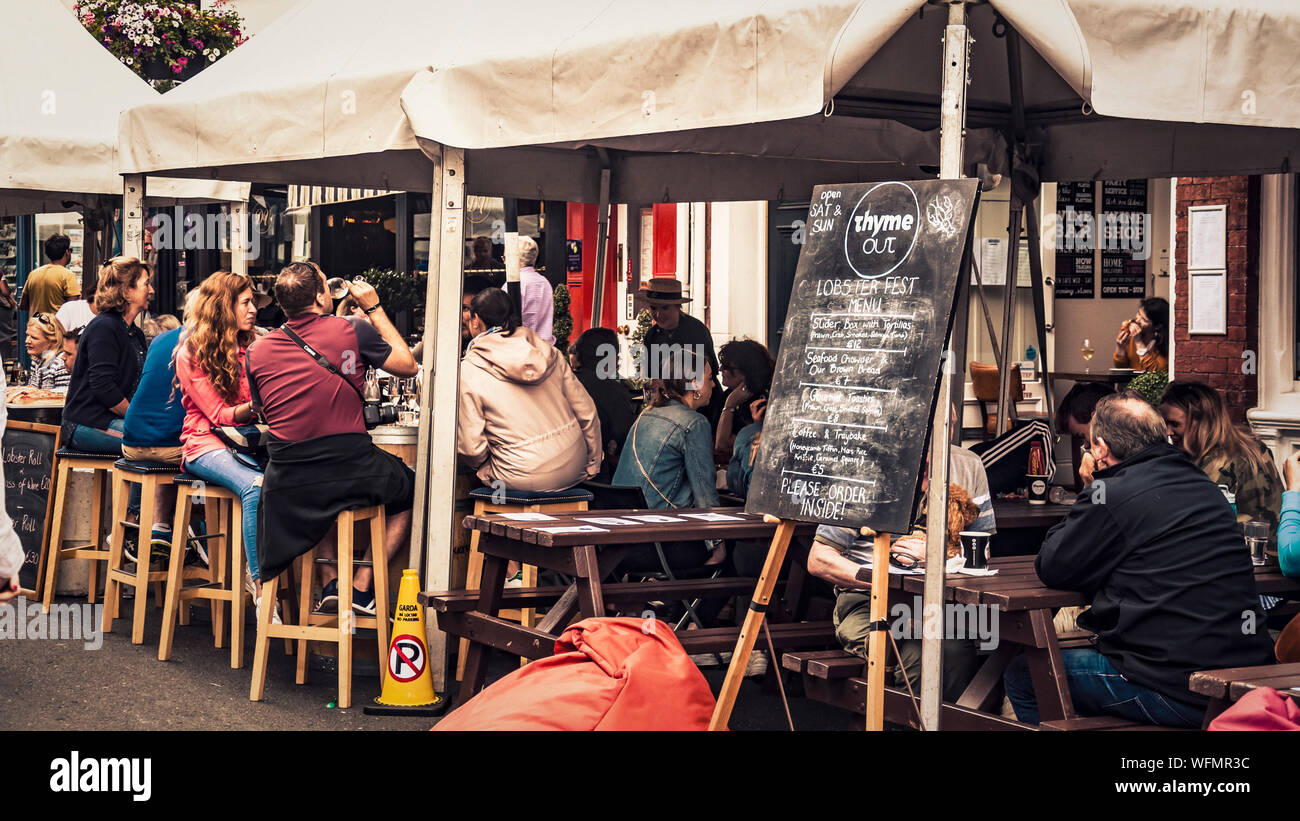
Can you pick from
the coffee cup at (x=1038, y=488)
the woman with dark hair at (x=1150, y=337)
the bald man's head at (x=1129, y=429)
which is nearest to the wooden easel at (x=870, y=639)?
the bald man's head at (x=1129, y=429)

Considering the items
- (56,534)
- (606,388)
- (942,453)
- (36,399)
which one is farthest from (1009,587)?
(36,399)

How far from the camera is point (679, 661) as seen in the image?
4.60m

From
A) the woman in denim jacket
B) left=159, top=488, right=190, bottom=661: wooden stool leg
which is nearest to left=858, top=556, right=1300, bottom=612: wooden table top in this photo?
the woman in denim jacket

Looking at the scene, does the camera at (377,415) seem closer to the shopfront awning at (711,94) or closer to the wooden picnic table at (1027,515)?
the shopfront awning at (711,94)

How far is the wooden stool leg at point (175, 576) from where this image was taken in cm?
696

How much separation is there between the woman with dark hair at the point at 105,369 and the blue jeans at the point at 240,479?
108cm

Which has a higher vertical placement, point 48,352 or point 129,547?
point 48,352

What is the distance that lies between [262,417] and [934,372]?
10.9 feet

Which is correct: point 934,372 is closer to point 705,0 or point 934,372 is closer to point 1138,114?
point 1138,114

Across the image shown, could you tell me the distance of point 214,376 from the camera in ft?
23.1

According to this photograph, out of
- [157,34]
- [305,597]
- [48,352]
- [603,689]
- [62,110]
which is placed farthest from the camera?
[157,34]

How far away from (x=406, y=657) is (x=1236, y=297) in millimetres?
5750

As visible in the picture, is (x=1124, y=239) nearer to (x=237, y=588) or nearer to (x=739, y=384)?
(x=739, y=384)

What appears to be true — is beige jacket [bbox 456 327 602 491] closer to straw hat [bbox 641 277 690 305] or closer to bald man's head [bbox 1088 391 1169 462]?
straw hat [bbox 641 277 690 305]
